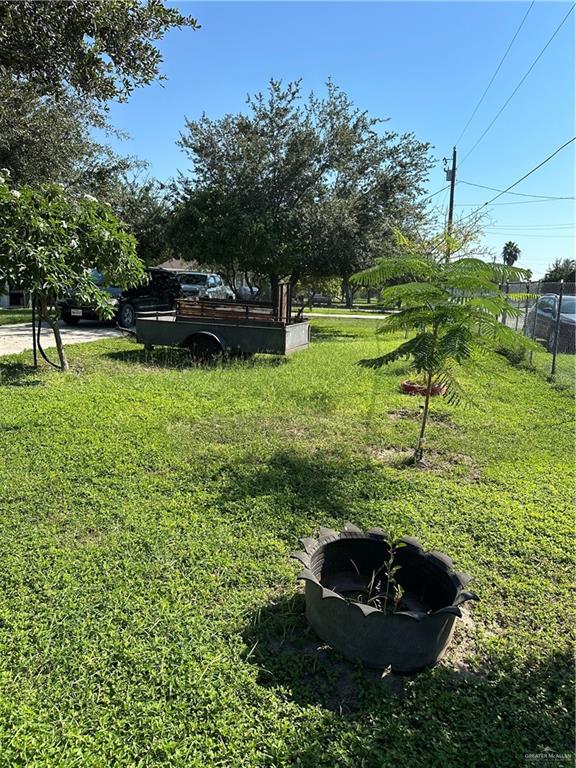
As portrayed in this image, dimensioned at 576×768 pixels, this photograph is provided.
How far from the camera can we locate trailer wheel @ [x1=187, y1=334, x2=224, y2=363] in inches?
375

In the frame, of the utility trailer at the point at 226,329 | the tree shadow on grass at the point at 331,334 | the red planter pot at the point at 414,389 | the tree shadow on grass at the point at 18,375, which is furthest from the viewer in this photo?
the tree shadow on grass at the point at 331,334

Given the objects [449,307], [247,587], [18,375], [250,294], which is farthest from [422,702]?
[250,294]

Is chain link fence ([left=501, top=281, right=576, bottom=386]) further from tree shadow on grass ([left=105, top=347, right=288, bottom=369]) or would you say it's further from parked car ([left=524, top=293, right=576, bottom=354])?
tree shadow on grass ([left=105, top=347, right=288, bottom=369])

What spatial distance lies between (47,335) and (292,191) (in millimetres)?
8313

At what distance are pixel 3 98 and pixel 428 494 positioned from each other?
8772 millimetres

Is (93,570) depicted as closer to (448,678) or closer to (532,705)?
(448,678)

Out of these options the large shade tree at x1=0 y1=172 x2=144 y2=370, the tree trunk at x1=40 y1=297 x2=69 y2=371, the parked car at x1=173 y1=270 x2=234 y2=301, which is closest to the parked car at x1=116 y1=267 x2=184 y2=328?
the parked car at x1=173 y1=270 x2=234 y2=301

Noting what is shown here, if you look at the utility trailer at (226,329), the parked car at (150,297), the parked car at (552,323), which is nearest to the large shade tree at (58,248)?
the utility trailer at (226,329)

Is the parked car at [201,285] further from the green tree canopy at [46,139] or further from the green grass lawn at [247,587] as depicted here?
the green grass lawn at [247,587]

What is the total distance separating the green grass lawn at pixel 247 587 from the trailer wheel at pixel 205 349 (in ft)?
11.3

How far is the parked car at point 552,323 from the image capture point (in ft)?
37.9

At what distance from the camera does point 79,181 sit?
1623 centimetres

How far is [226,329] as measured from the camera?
9.47 metres

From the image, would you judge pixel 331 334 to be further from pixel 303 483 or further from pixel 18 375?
pixel 303 483
